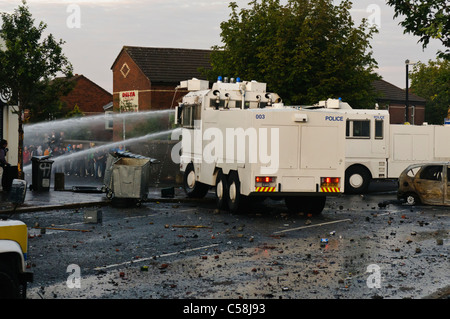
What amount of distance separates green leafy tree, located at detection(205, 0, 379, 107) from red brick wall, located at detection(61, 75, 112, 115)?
4456cm

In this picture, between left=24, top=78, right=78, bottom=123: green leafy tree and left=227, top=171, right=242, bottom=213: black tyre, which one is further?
left=24, top=78, right=78, bottom=123: green leafy tree

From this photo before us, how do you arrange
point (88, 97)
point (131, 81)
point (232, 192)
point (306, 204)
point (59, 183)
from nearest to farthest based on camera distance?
point (232, 192) → point (306, 204) → point (59, 183) → point (131, 81) → point (88, 97)

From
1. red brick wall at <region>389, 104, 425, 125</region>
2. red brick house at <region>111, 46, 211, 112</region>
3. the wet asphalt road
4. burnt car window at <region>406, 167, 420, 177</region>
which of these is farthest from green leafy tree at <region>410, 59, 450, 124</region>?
the wet asphalt road

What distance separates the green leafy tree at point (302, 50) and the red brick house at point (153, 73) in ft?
60.0

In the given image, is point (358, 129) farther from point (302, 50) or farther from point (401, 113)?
point (401, 113)

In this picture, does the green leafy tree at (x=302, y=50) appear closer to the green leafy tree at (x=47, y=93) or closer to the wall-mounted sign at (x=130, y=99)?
the green leafy tree at (x=47, y=93)

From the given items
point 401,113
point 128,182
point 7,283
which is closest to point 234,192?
point 128,182

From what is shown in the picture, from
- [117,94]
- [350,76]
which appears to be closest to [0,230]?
[350,76]

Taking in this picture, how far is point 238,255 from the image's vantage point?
12031 mm

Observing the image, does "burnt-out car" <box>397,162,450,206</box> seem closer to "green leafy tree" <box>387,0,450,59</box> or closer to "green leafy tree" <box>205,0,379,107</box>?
"green leafy tree" <box>387,0,450,59</box>

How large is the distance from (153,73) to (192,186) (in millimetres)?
38230

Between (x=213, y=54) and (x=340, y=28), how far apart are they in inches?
319

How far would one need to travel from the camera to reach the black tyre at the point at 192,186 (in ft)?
72.3

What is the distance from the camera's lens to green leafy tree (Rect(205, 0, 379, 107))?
117 ft
